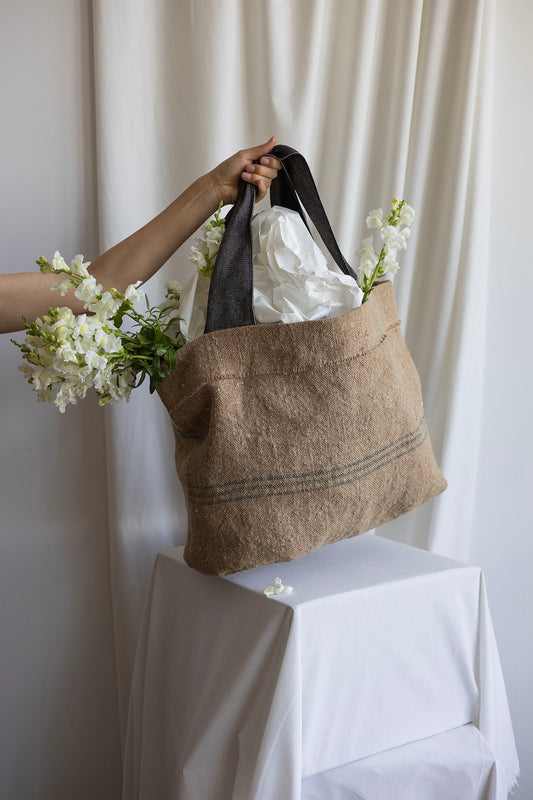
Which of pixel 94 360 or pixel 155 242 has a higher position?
pixel 155 242

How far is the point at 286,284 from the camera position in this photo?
2.92ft

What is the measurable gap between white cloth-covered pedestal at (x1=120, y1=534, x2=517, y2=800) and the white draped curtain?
30 centimetres

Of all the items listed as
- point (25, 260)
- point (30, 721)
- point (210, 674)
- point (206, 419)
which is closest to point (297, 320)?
point (206, 419)

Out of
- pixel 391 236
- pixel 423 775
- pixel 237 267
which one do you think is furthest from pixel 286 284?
pixel 423 775

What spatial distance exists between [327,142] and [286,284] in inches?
22.5

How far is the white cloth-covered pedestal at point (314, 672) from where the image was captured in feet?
2.64

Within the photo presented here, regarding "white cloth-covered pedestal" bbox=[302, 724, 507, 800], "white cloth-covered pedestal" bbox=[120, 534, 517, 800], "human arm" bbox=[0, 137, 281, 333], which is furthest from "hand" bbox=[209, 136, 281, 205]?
"white cloth-covered pedestal" bbox=[302, 724, 507, 800]

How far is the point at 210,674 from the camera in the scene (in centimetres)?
90

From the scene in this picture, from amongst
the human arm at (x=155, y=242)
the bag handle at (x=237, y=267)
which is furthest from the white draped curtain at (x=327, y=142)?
the bag handle at (x=237, y=267)

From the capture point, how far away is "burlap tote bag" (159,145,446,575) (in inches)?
31.8

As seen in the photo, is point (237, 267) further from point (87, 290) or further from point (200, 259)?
point (87, 290)

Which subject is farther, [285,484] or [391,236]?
[391,236]

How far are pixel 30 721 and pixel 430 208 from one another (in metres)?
1.29

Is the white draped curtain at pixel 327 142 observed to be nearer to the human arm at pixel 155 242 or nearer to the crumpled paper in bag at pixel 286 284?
the human arm at pixel 155 242
